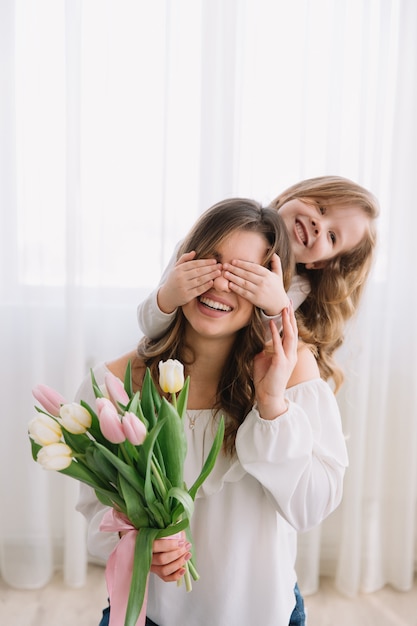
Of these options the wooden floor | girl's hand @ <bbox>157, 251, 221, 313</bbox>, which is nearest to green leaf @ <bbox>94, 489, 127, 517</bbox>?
girl's hand @ <bbox>157, 251, 221, 313</bbox>

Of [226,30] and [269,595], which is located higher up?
[226,30]

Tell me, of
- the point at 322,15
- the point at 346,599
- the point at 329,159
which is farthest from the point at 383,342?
the point at 322,15

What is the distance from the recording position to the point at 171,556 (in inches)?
37.5

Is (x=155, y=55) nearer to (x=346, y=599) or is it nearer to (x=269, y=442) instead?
(x=269, y=442)

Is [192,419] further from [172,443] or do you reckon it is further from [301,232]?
[301,232]

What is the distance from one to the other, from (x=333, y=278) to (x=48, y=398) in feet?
2.74

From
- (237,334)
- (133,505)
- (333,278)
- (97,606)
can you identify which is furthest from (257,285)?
(97,606)

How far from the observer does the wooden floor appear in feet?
7.32

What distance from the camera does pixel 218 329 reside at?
1.14 m

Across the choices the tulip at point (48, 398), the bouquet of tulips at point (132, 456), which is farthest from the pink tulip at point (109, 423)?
the tulip at point (48, 398)

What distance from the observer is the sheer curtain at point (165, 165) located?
2.17 m

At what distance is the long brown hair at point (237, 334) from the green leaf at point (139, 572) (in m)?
0.30

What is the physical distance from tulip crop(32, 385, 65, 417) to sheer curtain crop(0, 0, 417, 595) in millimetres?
1347

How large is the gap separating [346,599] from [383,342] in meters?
0.95
